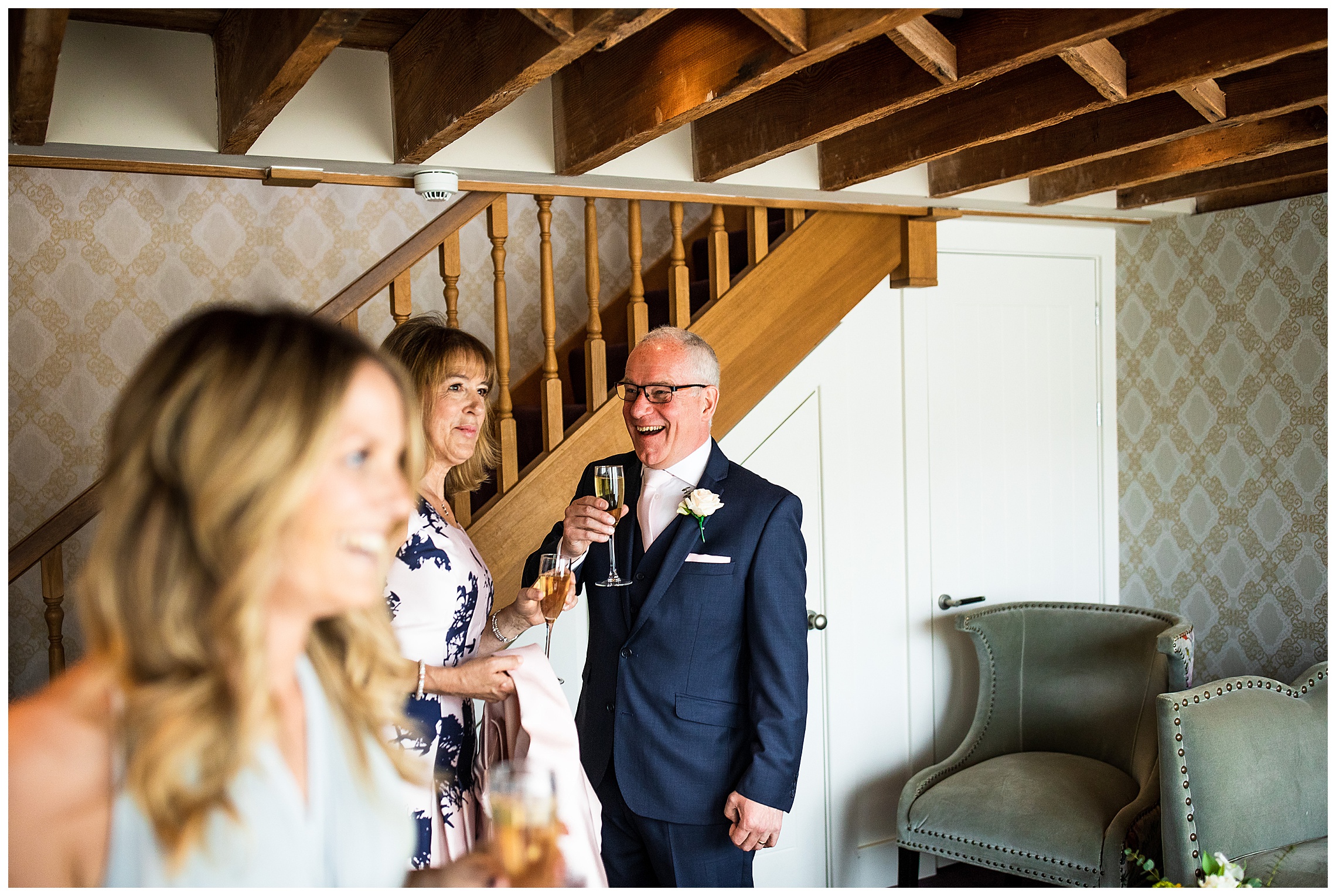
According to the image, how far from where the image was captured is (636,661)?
2465 mm

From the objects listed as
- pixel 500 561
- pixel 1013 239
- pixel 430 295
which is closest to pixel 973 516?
pixel 1013 239

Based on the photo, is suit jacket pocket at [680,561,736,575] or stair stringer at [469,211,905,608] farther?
stair stringer at [469,211,905,608]

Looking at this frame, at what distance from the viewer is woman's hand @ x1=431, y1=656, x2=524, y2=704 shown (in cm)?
190

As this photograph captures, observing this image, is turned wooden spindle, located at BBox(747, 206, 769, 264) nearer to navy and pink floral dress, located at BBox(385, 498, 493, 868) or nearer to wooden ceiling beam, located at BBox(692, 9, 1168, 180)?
wooden ceiling beam, located at BBox(692, 9, 1168, 180)

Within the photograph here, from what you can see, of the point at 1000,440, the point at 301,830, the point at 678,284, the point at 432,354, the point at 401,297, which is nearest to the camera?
the point at 301,830

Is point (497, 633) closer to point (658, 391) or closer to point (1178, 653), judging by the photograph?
point (658, 391)

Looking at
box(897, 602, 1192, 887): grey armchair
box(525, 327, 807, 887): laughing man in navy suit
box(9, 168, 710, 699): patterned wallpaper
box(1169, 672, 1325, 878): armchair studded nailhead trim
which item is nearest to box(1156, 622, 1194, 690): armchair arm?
box(897, 602, 1192, 887): grey armchair

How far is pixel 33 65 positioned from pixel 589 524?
137 centimetres

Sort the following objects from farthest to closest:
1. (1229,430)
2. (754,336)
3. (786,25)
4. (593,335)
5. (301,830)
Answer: (1229,430)
(754,336)
(593,335)
(786,25)
(301,830)

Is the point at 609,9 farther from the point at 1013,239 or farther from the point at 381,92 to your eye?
the point at 1013,239

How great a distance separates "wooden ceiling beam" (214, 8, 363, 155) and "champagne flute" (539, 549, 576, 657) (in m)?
1.04

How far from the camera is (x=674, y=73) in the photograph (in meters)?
2.26

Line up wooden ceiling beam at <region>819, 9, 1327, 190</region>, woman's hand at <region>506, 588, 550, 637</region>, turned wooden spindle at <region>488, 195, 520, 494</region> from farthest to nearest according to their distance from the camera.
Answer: turned wooden spindle at <region>488, 195, 520, 494</region>, woman's hand at <region>506, 588, 550, 637</region>, wooden ceiling beam at <region>819, 9, 1327, 190</region>

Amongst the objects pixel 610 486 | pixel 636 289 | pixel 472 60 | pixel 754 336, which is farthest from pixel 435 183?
pixel 754 336
